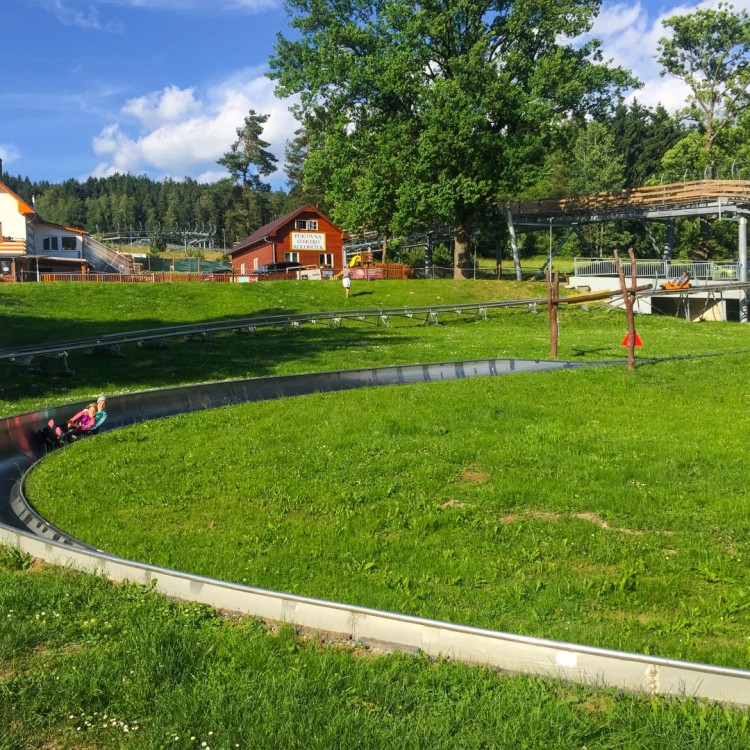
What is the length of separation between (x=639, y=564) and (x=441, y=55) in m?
43.6

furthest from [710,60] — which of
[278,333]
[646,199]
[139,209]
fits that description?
[139,209]

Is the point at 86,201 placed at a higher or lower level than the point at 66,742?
higher

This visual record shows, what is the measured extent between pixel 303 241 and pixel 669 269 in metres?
35.7

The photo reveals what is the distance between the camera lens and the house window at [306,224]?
67562 mm

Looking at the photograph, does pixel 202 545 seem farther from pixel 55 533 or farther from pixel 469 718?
pixel 469 718

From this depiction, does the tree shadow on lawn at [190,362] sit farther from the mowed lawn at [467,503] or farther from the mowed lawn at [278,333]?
the mowed lawn at [467,503]

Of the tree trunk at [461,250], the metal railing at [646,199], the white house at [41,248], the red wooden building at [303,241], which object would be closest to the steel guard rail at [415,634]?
the tree trunk at [461,250]

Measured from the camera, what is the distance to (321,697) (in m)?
4.63

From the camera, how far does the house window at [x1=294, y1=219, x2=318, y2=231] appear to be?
67.6 m

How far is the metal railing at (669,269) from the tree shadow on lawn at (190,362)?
67.4 ft

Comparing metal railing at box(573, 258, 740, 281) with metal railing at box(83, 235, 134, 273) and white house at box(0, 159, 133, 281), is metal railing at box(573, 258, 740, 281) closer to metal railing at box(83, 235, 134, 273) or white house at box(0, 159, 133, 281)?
white house at box(0, 159, 133, 281)

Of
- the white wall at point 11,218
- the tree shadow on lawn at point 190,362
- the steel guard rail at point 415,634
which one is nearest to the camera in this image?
the steel guard rail at point 415,634

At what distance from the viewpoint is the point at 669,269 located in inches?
1656

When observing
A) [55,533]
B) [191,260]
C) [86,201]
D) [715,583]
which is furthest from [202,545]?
[86,201]
